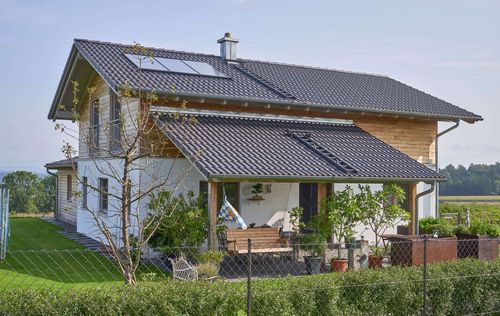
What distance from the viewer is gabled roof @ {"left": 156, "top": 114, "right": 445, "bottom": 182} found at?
13.9 m

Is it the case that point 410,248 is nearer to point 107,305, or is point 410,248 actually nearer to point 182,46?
point 107,305

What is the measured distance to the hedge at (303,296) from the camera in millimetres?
6859

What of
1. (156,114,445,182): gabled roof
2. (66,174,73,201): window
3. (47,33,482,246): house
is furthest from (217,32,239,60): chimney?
(66,174,73,201): window

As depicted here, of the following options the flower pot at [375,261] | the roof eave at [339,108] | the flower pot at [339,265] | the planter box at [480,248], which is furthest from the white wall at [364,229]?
the flower pot at [339,265]

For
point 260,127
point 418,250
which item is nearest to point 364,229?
point 260,127

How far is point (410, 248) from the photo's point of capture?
13.4 m

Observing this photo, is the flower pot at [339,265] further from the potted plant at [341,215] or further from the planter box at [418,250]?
the planter box at [418,250]

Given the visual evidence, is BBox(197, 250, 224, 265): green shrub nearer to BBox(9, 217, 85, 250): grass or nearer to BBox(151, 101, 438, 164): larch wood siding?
BBox(9, 217, 85, 250): grass

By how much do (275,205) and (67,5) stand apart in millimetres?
7724

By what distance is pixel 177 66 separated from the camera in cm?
1903

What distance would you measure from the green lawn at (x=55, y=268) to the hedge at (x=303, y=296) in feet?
10.9

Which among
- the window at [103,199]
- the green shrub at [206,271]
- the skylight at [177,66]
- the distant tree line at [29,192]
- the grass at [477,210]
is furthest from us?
the distant tree line at [29,192]

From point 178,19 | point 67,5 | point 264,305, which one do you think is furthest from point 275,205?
point 264,305

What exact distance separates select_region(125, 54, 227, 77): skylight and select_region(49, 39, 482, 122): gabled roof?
29cm
